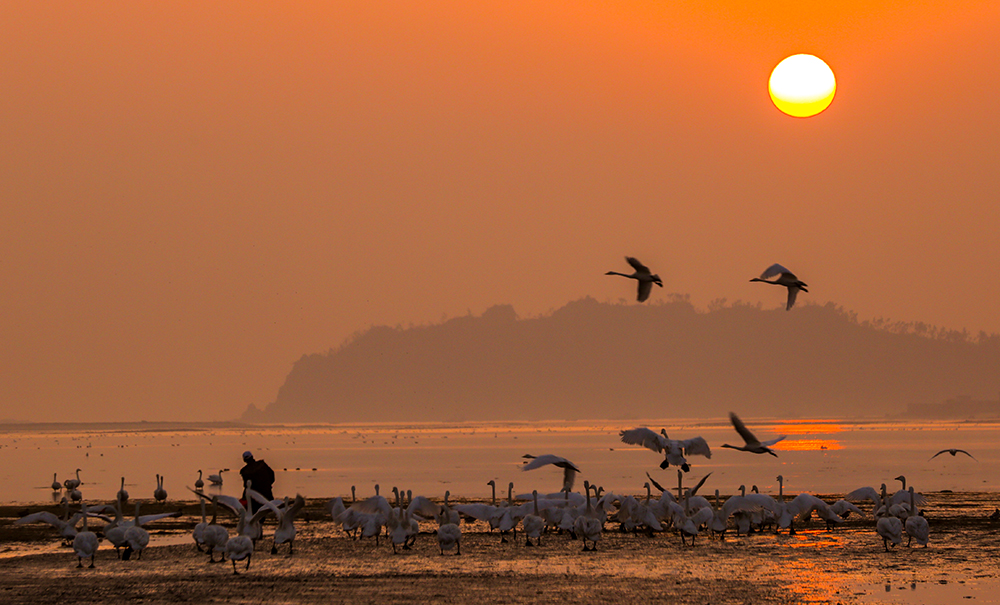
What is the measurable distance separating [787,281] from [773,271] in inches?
70.6

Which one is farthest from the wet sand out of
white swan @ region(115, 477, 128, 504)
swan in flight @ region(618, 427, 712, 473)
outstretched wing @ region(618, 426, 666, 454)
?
outstretched wing @ region(618, 426, 666, 454)

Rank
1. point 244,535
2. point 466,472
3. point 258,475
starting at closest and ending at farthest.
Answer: point 244,535
point 258,475
point 466,472

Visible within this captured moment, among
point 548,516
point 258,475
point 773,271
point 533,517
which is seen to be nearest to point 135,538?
point 258,475

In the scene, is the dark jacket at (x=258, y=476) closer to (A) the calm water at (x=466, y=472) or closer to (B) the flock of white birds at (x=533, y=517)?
(B) the flock of white birds at (x=533, y=517)

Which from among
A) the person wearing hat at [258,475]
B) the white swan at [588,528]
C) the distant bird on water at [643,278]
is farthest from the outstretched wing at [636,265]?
the person wearing hat at [258,475]

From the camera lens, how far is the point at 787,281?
25.1 m

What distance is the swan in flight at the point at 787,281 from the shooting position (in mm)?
23625

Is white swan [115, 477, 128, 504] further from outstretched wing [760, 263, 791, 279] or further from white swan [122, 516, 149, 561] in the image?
outstretched wing [760, 263, 791, 279]

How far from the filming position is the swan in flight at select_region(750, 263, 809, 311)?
23625 millimetres

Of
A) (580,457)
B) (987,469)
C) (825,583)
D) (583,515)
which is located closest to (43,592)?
(583,515)

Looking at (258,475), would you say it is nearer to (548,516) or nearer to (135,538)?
(135,538)

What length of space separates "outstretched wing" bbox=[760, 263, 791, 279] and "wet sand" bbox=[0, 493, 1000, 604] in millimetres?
5806

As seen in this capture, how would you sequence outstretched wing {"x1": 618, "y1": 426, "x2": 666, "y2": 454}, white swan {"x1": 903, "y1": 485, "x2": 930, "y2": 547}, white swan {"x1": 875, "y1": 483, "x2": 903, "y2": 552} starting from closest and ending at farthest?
1. white swan {"x1": 875, "y1": 483, "x2": 903, "y2": 552}
2. white swan {"x1": 903, "y1": 485, "x2": 930, "y2": 547}
3. outstretched wing {"x1": 618, "y1": 426, "x2": 666, "y2": 454}

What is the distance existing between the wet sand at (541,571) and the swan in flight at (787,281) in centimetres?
555
